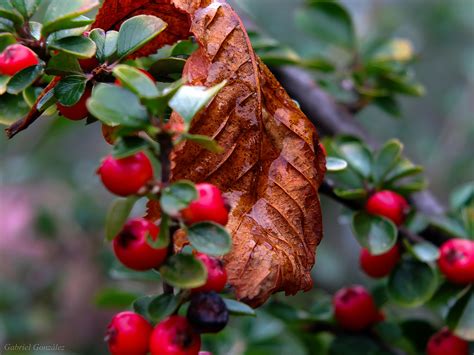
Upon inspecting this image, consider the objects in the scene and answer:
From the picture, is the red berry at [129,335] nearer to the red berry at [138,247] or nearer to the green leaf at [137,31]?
the red berry at [138,247]

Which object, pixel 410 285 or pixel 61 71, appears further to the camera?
pixel 410 285

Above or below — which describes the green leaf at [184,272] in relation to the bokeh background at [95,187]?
above

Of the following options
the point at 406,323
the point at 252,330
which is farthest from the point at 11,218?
the point at 406,323

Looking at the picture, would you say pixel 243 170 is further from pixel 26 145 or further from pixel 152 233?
pixel 26 145

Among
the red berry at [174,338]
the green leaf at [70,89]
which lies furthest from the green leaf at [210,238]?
→ the green leaf at [70,89]

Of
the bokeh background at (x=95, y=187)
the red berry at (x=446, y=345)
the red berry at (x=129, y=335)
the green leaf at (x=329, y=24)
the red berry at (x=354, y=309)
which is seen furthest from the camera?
the bokeh background at (x=95, y=187)

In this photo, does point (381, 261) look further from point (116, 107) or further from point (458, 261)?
point (116, 107)
